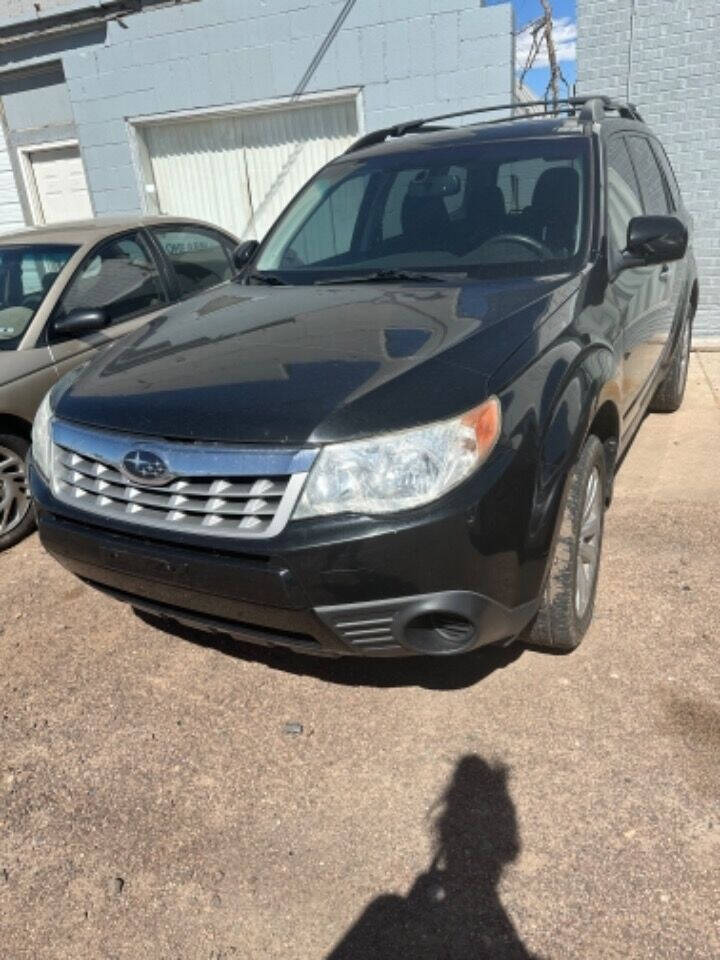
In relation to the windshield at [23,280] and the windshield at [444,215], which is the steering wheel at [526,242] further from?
the windshield at [23,280]

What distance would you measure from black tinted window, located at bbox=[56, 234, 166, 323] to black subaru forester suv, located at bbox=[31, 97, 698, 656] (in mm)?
1447

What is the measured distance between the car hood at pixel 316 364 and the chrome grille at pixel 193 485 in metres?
0.05

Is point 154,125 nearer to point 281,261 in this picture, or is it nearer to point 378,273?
point 281,261

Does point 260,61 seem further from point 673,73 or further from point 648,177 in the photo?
point 648,177

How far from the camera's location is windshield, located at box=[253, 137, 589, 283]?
3094mm

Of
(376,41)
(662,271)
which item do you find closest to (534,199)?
(662,271)

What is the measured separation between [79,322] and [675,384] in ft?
12.6

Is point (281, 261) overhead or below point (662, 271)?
overhead

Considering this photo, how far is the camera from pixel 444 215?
336 cm

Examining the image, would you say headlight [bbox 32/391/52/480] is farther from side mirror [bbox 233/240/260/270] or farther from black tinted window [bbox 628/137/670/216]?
black tinted window [bbox 628/137/670/216]

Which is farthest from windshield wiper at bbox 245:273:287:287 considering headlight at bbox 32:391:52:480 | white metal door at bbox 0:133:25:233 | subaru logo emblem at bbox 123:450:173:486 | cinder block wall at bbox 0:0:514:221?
white metal door at bbox 0:133:25:233

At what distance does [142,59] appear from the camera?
8.36m

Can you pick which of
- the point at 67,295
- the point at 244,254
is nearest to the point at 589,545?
the point at 244,254

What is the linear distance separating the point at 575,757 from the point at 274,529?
1207 mm
